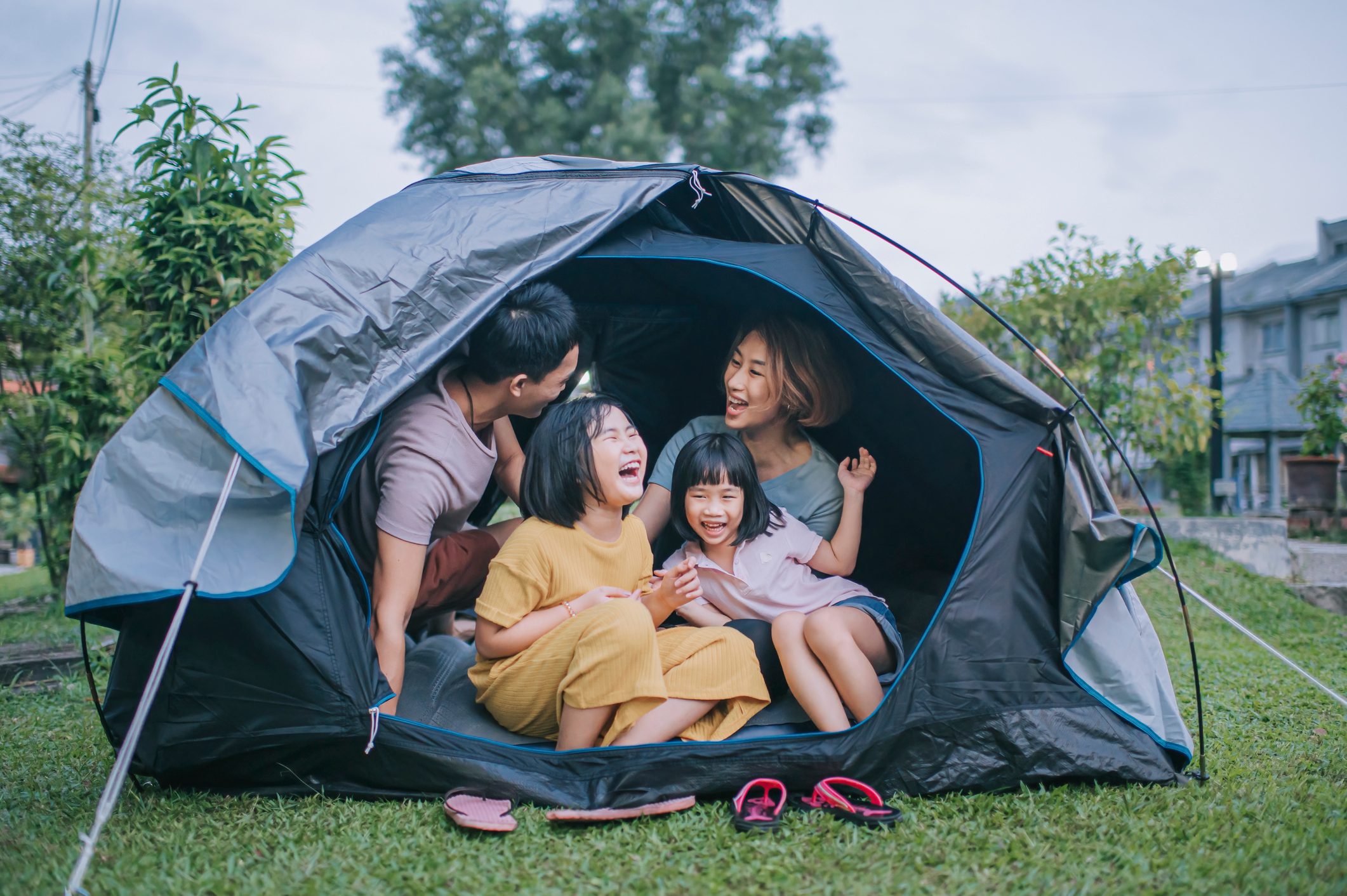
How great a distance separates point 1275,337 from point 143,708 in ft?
76.7

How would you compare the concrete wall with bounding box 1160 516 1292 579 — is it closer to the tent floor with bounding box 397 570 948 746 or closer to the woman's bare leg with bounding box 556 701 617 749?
the tent floor with bounding box 397 570 948 746

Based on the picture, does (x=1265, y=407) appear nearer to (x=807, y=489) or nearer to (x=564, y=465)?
(x=807, y=489)

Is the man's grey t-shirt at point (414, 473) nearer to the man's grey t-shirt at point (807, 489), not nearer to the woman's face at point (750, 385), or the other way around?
the man's grey t-shirt at point (807, 489)

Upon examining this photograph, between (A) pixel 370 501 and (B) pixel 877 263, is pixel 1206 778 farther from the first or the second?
(A) pixel 370 501

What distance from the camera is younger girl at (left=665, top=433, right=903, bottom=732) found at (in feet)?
7.23

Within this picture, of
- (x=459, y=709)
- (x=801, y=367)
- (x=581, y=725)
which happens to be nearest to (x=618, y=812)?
(x=581, y=725)

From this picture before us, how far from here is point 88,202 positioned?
558 cm

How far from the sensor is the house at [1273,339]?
16281mm

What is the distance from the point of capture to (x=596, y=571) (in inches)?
90.4

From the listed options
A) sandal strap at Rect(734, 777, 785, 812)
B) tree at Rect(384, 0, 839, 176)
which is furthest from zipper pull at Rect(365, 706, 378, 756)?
tree at Rect(384, 0, 839, 176)

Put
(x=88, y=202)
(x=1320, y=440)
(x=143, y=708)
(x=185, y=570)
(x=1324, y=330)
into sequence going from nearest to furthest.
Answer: (x=143, y=708) → (x=185, y=570) → (x=88, y=202) → (x=1320, y=440) → (x=1324, y=330)

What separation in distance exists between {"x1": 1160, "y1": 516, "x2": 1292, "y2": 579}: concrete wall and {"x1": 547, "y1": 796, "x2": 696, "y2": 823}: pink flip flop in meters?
4.69

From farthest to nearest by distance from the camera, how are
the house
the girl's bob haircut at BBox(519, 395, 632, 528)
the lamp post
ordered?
the house, the lamp post, the girl's bob haircut at BBox(519, 395, 632, 528)

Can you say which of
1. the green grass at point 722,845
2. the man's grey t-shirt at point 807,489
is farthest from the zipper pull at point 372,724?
the man's grey t-shirt at point 807,489
